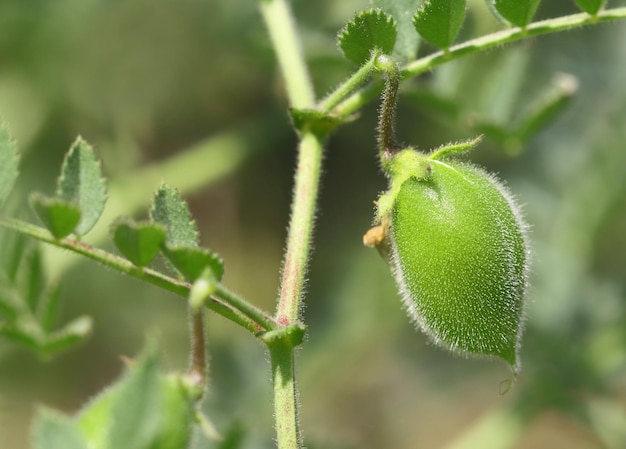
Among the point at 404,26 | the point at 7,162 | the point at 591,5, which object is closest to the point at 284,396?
the point at 7,162

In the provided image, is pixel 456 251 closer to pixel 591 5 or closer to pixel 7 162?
pixel 591 5

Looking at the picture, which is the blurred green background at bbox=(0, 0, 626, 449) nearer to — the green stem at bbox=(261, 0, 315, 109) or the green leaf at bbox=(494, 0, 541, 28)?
the green stem at bbox=(261, 0, 315, 109)

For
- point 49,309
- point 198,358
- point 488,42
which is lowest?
point 198,358

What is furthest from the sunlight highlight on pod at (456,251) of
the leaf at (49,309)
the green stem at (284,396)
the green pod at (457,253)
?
the leaf at (49,309)

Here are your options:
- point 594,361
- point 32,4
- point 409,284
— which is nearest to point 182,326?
point 32,4

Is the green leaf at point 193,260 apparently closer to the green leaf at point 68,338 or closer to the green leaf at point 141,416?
the green leaf at point 141,416

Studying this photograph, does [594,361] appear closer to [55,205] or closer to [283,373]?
[283,373]
